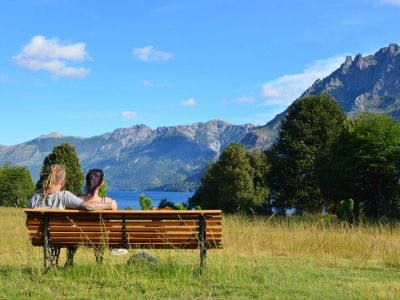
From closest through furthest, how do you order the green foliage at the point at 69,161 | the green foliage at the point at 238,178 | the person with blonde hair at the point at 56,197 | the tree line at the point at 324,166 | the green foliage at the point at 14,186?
the person with blonde hair at the point at 56,197 → the tree line at the point at 324,166 → the green foliage at the point at 238,178 → the green foliage at the point at 69,161 → the green foliage at the point at 14,186

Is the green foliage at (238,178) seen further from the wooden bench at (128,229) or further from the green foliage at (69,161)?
the wooden bench at (128,229)

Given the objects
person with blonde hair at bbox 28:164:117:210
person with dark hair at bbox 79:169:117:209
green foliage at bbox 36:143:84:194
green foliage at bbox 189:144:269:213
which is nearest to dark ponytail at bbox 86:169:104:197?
person with dark hair at bbox 79:169:117:209

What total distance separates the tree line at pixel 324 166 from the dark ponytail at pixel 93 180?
69.6 feet

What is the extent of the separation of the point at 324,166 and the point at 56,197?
27.6m

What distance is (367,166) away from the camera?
3062 centimetres

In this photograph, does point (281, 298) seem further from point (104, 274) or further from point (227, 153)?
point (227, 153)

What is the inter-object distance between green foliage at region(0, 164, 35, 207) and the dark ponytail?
285 ft

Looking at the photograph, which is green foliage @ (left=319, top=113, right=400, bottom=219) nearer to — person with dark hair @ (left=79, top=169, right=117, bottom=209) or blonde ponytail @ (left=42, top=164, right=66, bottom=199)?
person with dark hair @ (left=79, top=169, right=117, bottom=209)

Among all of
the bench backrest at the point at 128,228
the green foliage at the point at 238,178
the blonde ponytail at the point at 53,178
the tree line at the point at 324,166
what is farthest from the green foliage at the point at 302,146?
the bench backrest at the point at 128,228

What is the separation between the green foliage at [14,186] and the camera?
303 feet

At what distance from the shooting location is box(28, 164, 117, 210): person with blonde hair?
8367mm

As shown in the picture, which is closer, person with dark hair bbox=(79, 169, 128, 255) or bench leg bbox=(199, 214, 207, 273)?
bench leg bbox=(199, 214, 207, 273)

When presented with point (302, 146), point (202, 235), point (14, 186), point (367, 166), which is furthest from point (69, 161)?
point (202, 235)

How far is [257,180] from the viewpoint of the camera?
64.4m
